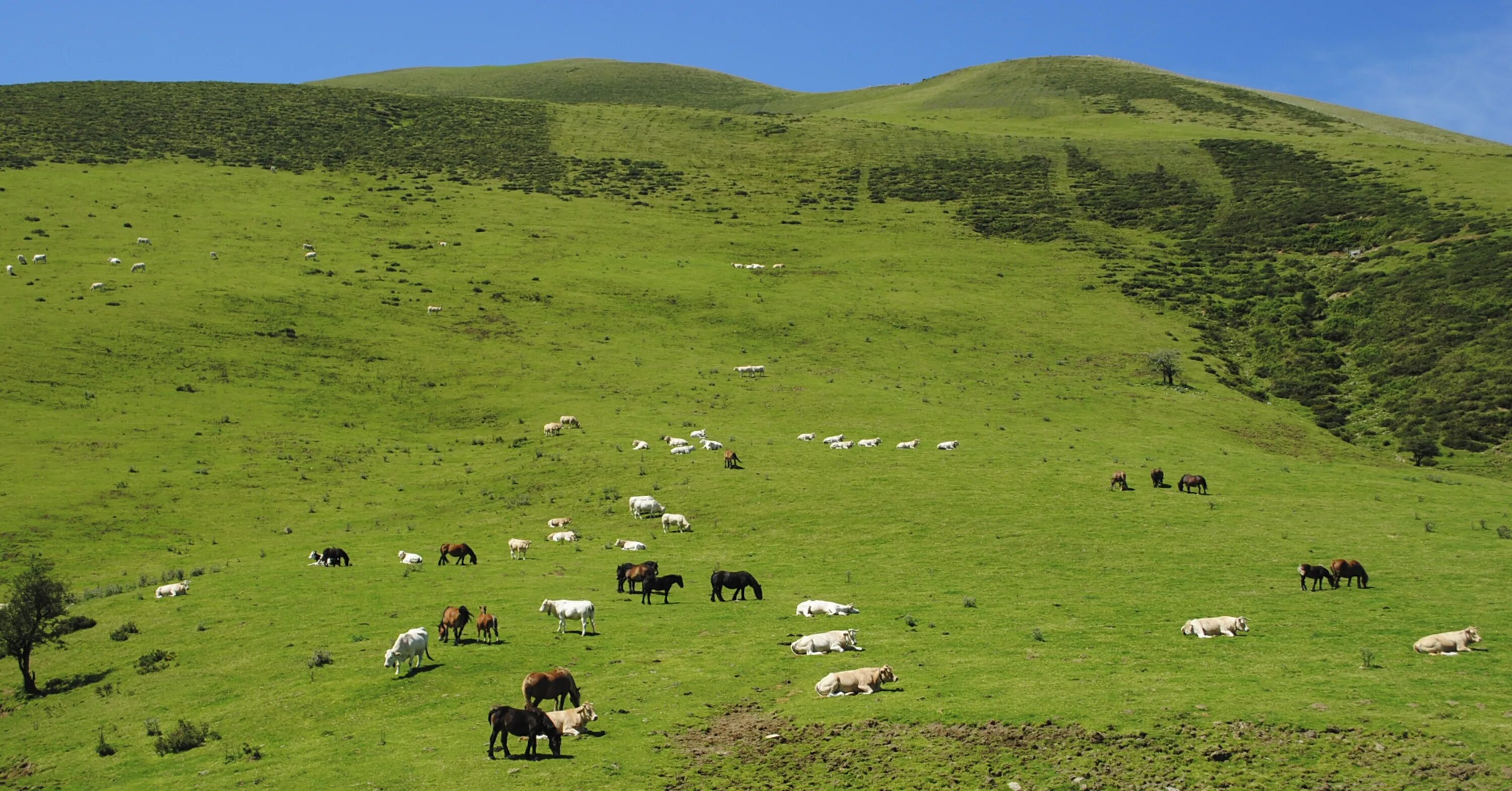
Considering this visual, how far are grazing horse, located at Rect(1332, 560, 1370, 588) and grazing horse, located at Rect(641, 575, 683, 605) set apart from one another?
63.2 ft

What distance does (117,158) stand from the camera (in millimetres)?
101438

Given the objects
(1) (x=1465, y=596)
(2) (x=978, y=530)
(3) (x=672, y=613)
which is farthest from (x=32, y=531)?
(1) (x=1465, y=596)

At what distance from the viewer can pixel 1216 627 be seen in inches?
842

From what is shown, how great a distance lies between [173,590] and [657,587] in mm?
16148

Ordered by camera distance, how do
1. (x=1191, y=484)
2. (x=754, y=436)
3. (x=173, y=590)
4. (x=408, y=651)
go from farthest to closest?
1. (x=754, y=436)
2. (x=1191, y=484)
3. (x=173, y=590)
4. (x=408, y=651)

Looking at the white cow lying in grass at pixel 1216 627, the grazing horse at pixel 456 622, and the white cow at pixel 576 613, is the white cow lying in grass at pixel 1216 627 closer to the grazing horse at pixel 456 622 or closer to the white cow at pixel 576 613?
the white cow at pixel 576 613

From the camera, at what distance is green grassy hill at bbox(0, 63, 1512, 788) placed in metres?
17.0

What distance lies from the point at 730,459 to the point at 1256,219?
278 ft

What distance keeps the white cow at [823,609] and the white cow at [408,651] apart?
9.60 metres

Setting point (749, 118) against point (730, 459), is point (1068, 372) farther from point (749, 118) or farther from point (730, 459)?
point (749, 118)

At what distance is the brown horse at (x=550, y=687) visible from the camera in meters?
17.6

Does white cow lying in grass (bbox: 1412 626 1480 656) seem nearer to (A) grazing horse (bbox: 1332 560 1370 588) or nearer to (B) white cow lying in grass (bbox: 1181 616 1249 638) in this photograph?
(B) white cow lying in grass (bbox: 1181 616 1249 638)

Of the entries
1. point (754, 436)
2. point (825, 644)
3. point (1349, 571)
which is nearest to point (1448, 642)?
point (1349, 571)

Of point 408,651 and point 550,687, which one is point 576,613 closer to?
point 408,651
